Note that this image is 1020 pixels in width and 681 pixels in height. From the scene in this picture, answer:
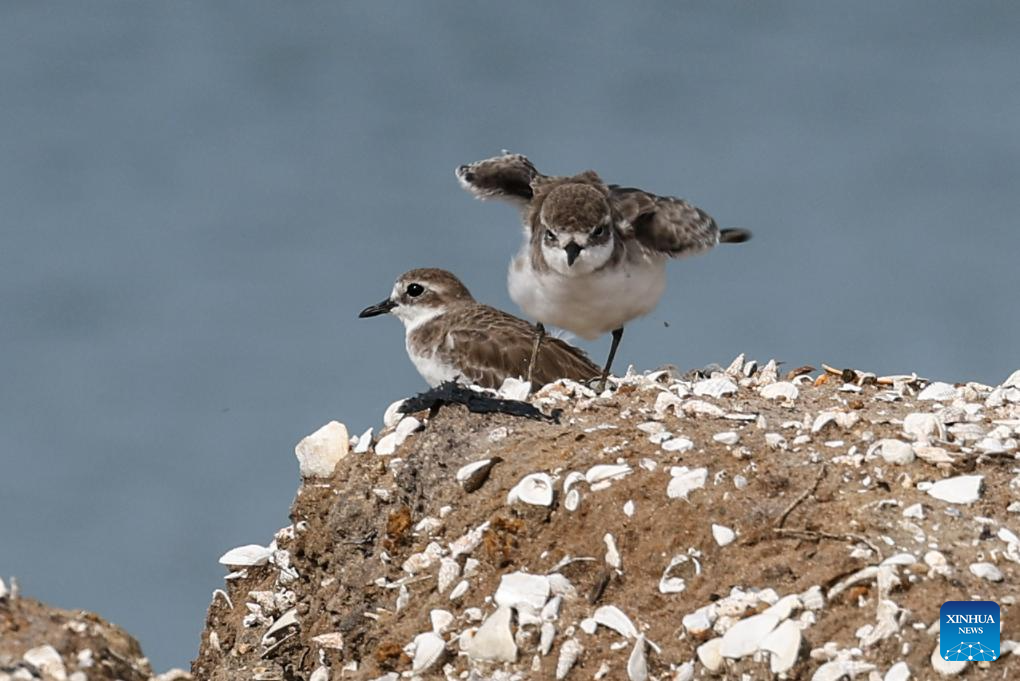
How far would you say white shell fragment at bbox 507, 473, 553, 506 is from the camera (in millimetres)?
6246

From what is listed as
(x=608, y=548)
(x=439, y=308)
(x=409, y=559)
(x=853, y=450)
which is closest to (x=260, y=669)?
(x=409, y=559)

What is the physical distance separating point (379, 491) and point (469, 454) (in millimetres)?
471

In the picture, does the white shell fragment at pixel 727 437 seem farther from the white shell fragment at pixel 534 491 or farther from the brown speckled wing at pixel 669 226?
the brown speckled wing at pixel 669 226

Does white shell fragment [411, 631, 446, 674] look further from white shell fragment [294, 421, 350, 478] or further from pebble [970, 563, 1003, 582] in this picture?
pebble [970, 563, 1003, 582]

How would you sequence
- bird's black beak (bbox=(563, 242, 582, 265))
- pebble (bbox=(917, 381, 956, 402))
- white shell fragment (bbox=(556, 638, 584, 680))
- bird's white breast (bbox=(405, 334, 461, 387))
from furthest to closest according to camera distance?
bird's white breast (bbox=(405, 334, 461, 387)), bird's black beak (bbox=(563, 242, 582, 265)), pebble (bbox=(917, 381, 956, 402)), white shell fragment (bbox=(556, 638, 584, 680))

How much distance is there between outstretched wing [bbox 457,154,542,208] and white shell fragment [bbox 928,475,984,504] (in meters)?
5.61

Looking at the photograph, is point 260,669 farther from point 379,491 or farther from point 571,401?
point 571,401

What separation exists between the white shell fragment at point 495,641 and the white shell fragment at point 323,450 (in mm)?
1641

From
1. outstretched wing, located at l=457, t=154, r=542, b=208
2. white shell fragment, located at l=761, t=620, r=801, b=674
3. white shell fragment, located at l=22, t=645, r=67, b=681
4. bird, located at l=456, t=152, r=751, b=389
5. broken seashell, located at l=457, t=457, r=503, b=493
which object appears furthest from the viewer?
outstretched wing, located at l=457, t=154, r=542, b=208

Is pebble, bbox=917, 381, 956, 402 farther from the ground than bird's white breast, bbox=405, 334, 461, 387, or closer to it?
closer to it

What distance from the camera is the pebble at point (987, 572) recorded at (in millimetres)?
5480

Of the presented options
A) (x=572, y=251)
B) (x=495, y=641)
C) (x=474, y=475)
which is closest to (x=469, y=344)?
(x=572, y=251)

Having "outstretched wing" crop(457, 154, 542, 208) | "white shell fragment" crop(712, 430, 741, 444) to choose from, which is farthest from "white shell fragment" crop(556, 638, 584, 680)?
"outstretched wing" crop(457, 154, 542, 208)

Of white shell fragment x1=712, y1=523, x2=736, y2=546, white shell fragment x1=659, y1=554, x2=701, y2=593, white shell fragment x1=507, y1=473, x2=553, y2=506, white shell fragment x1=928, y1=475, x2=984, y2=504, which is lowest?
white shell fragment x1=659, y1=554, x2=701, y2=593
